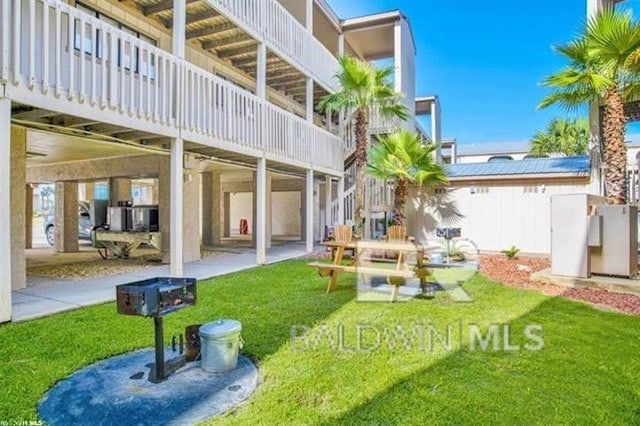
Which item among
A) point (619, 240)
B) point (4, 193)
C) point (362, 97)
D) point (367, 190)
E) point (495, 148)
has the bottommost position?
point (619, 240)

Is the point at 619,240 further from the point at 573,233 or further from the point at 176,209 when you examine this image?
the point at 176,209

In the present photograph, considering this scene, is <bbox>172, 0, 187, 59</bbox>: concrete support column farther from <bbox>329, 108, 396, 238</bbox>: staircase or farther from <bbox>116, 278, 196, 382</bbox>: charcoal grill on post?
<bbox>329, 108, 396, 238</bbox>: staircase

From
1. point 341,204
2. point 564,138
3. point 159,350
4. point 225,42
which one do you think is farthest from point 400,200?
point 564,138

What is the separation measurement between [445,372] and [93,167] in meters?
11.3

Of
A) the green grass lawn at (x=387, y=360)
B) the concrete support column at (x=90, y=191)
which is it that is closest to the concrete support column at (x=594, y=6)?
the green grass lawn at (x=387, y=360)

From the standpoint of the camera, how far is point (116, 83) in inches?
233

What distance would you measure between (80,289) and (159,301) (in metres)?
4.45

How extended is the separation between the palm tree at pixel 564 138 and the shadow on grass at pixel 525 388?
16682mm

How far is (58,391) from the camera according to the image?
316cm

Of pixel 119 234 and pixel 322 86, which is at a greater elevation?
pixel 322 86

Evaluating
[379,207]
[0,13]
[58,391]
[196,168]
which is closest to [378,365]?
[58,391]

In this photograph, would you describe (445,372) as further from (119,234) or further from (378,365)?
(119,234)

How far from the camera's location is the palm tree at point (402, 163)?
11.2 metres

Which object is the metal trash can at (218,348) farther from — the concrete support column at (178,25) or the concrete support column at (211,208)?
the concrete support column at (211,208)
